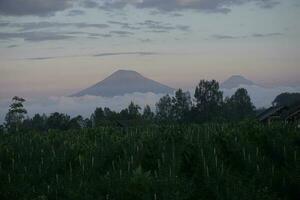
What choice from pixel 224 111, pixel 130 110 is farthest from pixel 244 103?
pixel 130 110

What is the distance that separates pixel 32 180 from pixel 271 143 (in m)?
6.55

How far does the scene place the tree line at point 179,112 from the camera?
4562cm

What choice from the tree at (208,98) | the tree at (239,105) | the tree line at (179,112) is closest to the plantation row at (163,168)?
the tree line at (179,112)

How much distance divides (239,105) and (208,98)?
270 inches

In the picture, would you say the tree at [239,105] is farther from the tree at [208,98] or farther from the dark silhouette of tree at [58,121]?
the dark silhouette of tree at [58,121]

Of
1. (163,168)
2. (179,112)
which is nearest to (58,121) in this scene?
(179,112)

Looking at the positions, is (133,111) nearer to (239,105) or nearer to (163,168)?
(239,105)

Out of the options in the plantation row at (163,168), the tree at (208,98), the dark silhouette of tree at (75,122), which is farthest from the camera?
the tree at (208,98)

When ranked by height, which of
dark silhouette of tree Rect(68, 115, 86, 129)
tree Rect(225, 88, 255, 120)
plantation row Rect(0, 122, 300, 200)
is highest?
tree Rect(225, 88, 255, 120)

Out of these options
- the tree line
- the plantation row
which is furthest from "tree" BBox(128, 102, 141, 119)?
the plantation row

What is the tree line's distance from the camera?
45.6 meters

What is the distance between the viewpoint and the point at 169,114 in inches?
2402

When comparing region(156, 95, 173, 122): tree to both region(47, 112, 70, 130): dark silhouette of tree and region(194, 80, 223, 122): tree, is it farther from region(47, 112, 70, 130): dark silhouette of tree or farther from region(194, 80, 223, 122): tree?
region(47, 112, 70, 130): dark silhouette of tree

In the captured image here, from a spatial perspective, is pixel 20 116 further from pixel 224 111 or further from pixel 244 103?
pixel 244 103
